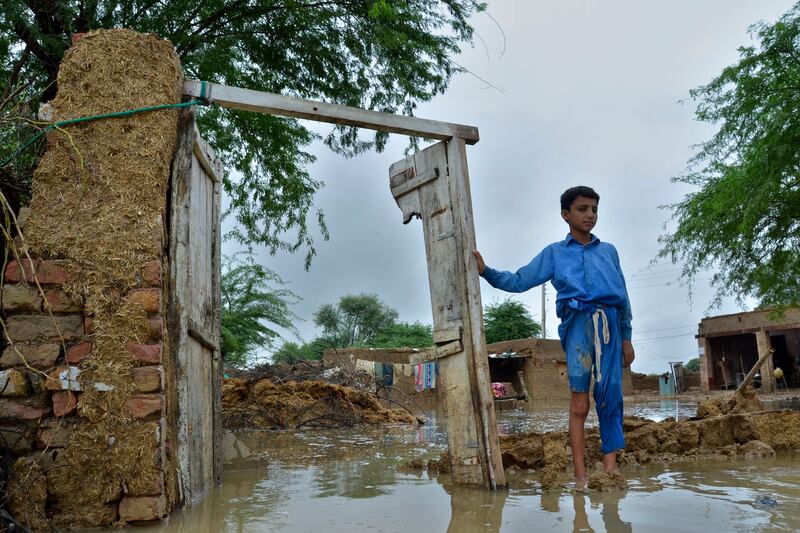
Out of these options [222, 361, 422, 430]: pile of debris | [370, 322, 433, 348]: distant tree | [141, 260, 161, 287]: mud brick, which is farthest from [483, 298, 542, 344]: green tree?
[141, 260, 161, 287]: mud brick

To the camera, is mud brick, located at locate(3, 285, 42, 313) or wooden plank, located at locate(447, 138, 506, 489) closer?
mud brick, located at locate(3, 285, 42, 313)

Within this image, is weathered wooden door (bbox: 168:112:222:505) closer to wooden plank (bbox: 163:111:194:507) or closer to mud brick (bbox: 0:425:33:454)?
wooden plank (bbox: 163:111:194:507)

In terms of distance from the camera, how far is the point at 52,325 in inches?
124

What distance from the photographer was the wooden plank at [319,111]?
3.75 meters

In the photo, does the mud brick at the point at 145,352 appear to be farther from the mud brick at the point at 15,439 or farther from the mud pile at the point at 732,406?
the mud pile at the point at 732,406

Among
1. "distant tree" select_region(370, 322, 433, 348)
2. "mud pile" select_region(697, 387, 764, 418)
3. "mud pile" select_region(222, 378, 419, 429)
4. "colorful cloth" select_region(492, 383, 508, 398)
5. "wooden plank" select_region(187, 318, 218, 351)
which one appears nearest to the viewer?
"wooden plank" select_region(187, 318, 218, 351)

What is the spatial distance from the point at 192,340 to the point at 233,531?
1.28m

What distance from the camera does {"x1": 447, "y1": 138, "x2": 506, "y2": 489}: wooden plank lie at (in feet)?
12.1

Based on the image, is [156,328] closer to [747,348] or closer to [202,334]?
[202,334]

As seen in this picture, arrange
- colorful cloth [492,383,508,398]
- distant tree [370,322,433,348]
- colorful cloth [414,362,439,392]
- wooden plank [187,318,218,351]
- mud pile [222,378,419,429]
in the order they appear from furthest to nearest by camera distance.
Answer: distant tree [370,322,433,348] → colorful cloth [492,383,508,398] → colorful cloth [414,362,439,392] → mud pile [222,378,419,429] → wooden plank [187,318,218,351]

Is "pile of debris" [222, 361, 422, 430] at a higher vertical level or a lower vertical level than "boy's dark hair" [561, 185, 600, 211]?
lower

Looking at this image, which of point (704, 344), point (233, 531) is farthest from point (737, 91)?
point (704, 344)

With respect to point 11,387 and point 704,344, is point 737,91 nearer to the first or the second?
point 11,387

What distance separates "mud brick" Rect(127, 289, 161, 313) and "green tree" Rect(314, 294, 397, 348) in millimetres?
39005
